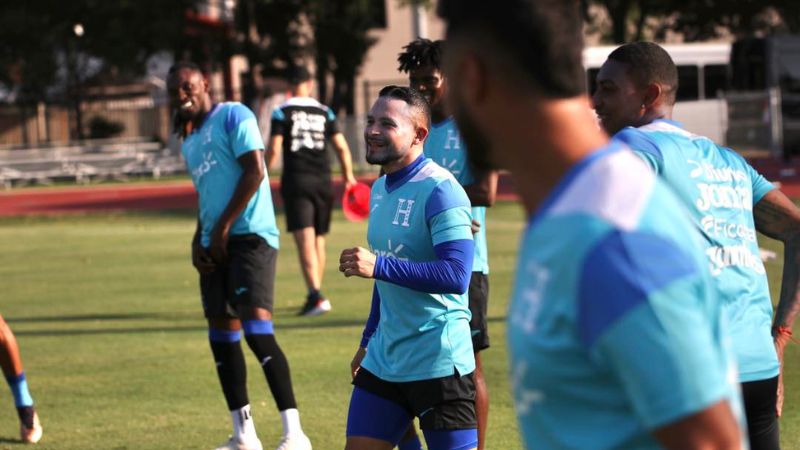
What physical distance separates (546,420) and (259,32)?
44370 mm

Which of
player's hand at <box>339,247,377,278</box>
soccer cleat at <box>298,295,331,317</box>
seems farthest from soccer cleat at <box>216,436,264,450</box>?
soccer cleat at <box>298,295,331,317</box>

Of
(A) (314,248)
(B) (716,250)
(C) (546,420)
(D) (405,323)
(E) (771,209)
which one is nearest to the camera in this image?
(C) (546,420)

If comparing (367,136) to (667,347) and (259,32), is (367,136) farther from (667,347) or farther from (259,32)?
(259,32)

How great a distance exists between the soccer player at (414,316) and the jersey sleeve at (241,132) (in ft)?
7.17

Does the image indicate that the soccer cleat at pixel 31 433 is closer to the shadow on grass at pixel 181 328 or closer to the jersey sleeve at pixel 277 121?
the shadow on grass at pixel 181 328

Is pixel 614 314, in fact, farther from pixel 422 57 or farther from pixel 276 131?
pixel 276 131

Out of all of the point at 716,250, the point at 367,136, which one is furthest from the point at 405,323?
the point at 716,250

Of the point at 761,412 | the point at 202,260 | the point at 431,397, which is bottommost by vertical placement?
the point at 431,397

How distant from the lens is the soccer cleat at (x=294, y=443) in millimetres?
6695

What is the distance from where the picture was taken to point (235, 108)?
711 centimetres

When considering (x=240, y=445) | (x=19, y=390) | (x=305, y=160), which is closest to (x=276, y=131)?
(x=305, y=160)

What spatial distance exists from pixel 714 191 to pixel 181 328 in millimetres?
8089

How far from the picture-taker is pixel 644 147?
3.71m

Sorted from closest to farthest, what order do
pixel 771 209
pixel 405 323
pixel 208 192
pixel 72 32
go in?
pixel 771 209, pixel 405 323, pixel 208 192, pixel 72 32
